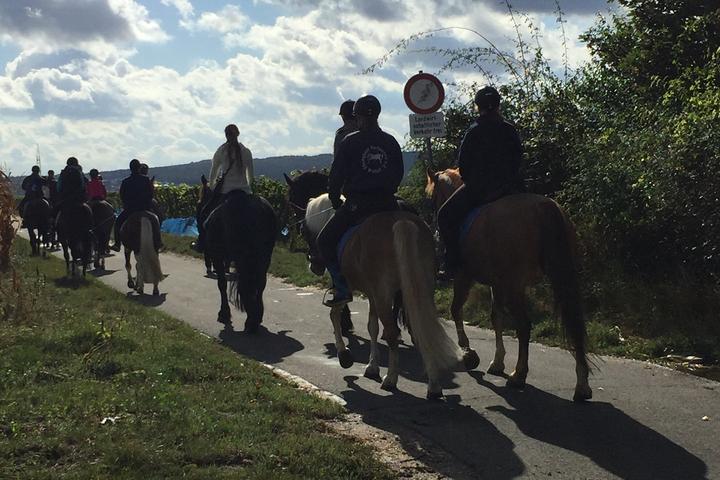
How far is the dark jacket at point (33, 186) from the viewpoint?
24.3m

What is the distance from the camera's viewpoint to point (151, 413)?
6.48 meters

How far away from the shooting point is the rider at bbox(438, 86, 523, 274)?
7891mm

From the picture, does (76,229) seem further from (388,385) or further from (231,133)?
(388,385)

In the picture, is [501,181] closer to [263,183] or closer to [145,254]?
[145,254]

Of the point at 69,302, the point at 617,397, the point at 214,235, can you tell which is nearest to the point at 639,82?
the point at 214,235

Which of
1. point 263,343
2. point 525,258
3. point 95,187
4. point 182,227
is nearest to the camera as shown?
point 525,258

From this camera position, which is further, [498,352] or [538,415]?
[498,352]

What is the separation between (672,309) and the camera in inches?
401

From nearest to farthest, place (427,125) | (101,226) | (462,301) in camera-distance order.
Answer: (462,301)
(427,125)
(101,226)

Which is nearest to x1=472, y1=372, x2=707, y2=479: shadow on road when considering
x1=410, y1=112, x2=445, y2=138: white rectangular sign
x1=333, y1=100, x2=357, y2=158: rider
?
x1=333, y1=100, x2=357, y2=158: rider

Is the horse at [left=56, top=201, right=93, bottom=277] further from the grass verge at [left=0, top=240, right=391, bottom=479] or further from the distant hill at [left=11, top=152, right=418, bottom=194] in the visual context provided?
the distant hill at [left=11, top=152, right=418, bottom=194]

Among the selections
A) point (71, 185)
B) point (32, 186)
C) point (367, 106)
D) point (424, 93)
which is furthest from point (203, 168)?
point (367, 106)

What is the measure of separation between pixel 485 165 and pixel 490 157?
9 centimetres

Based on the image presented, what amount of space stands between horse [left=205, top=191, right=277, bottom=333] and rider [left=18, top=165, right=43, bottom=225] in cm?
1428
